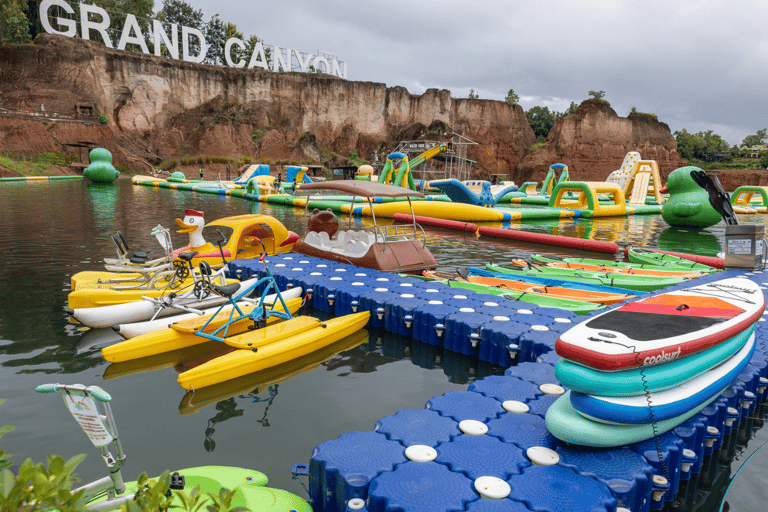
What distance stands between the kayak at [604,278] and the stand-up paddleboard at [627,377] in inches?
227

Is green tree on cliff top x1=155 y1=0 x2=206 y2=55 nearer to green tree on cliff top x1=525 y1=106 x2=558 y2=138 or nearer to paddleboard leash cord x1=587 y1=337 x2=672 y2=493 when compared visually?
green tree on cliff top x1=525 y1=106 x2=558 y2=138

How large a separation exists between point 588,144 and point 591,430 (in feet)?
194

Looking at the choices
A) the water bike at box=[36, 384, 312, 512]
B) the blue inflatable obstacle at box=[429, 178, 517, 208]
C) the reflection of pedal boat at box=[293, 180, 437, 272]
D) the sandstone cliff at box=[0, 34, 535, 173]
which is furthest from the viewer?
the sandstone cliff at box=[0, 34, 535, 173]

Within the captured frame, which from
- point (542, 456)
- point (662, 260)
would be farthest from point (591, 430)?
point (662, 260)

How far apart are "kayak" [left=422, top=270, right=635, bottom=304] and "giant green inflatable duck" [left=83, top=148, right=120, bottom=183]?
3188 centimetres

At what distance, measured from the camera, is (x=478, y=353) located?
6.53m

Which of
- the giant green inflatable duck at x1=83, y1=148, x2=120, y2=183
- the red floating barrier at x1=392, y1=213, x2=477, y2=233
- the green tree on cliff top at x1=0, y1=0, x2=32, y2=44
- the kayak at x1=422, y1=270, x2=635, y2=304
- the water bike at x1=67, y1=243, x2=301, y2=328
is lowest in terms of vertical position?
the water bike at x1=67, y1=243, x2=301, y2=328

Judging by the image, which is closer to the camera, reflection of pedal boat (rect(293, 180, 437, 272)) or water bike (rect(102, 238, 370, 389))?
water bike (rect(102, 238, 370, 389))

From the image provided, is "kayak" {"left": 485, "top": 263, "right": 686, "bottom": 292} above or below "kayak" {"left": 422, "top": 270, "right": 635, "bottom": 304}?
above

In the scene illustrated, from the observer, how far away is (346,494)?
316 centimetres

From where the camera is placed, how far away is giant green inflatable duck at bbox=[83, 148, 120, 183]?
111 ft

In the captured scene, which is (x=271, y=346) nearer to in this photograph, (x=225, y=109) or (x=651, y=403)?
(x=651, y=403)

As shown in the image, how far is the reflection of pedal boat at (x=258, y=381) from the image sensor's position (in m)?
5.41

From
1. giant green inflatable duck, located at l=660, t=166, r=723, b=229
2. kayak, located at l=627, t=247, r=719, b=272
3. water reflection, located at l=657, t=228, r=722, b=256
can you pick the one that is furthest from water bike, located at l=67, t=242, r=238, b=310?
giant green inflatable duck, located at l=660, t=166, r=723, b=229
